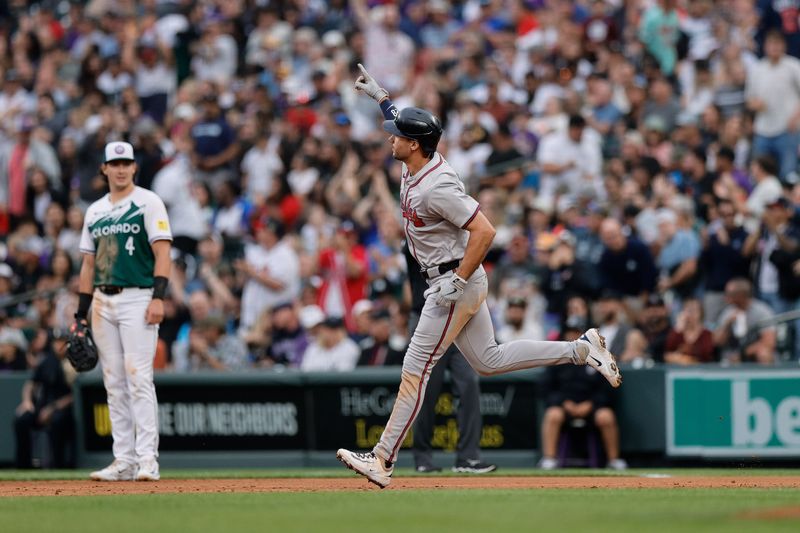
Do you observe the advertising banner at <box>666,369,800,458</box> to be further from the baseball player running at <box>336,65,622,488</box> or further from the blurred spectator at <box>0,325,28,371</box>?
the blurred spectator at <box>0,325,28,371</box>

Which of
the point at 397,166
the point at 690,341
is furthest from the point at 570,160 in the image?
the point at 690,341

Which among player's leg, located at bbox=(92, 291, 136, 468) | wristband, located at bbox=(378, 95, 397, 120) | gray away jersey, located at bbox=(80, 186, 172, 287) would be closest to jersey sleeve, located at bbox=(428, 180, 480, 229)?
wristband, located at bbox=(378, 95, 397, 120)

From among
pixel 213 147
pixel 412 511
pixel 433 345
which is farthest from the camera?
pixel 213 147

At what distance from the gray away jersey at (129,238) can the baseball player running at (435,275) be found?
2063 mm

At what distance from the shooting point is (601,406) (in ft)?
45.2

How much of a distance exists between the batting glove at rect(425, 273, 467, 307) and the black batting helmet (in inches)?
34.2

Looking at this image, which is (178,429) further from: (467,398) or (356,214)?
(467,398)

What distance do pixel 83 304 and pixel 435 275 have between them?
2.91 metres

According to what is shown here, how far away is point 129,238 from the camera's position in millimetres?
10438

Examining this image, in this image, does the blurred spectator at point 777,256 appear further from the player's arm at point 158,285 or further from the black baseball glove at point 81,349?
the black baseball glove at point 81,349

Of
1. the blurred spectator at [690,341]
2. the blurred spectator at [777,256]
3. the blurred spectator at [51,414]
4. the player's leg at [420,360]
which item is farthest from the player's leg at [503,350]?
the blurred spectator at [51,414]

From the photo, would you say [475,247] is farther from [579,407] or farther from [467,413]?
[579,407]

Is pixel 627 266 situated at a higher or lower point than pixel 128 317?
higher

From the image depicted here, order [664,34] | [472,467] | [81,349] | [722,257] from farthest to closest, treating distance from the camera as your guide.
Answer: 1. [664,34]
2. [722,257]
3. [472,467]
4. [81,349]
